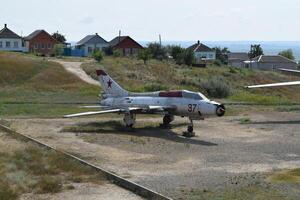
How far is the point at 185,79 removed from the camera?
52.8 meters

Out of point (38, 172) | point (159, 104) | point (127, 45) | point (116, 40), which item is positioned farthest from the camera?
point (116, 40)

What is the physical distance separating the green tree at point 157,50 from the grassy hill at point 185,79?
14926 mm

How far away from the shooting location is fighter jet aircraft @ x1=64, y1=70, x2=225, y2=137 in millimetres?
24078

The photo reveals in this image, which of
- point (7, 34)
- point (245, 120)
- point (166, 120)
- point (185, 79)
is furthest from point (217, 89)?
point (7, 34)

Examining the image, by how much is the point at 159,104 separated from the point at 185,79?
27206 millimetres

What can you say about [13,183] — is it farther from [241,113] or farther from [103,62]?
[103,62]

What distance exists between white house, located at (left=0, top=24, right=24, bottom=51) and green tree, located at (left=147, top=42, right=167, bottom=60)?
73.9 feet

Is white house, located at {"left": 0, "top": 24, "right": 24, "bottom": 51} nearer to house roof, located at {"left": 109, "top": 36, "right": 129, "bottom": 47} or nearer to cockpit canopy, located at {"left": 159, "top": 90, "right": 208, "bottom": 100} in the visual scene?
house roof, located at {"left": 109, "top": 36, "right": 129, "bottom": 47}

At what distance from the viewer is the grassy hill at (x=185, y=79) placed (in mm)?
45812

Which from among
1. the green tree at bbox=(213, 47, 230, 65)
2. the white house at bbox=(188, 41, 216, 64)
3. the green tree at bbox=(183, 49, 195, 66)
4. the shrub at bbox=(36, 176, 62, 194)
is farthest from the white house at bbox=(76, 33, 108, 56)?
the shrub at bbox=(36, 176, 62, 194)

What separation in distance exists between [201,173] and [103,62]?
145 feet

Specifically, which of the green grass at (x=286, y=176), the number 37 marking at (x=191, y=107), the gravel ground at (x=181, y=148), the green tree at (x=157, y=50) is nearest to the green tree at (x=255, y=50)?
the green tree at (x=157, y=50)

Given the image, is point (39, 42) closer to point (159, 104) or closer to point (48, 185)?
point (159, 104)

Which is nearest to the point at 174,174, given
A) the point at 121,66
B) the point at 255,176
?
the point at 255,176
